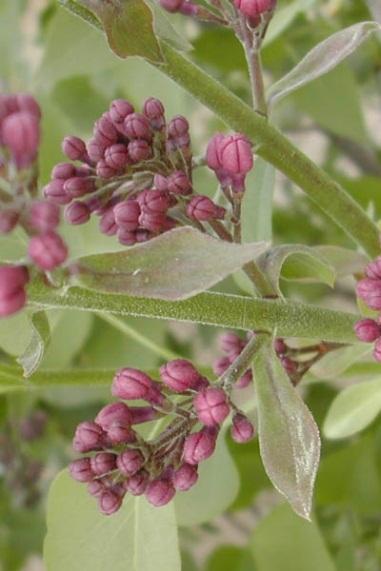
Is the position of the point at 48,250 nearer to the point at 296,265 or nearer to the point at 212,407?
the point at 212,407

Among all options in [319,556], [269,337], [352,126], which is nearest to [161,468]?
[269,337]

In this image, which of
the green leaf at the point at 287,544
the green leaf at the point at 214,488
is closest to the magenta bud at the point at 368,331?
the green leaf at the point at 214,488

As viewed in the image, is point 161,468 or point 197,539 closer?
point 161,468

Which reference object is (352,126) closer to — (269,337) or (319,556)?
(319,556)

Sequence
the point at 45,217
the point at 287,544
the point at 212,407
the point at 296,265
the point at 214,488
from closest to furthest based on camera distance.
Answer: the point at 45,217, the point at 212,407, the point at 296,265, the point at 214,488, the point at 287,544

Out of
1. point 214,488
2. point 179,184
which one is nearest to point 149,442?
point 179,184

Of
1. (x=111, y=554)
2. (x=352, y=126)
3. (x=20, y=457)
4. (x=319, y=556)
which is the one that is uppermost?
(x=352, y=126)
